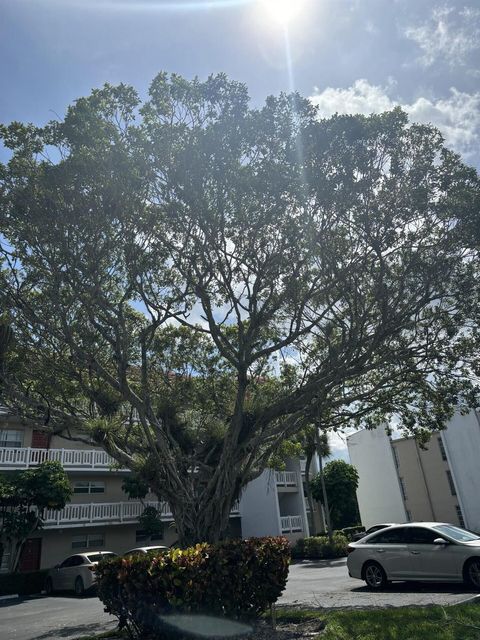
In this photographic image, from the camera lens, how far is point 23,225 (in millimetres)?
11422

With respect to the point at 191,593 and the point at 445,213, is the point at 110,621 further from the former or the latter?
the point at 445,213

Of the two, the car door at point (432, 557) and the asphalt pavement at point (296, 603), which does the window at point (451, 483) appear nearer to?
the asphalt pavement at point (296, 603)

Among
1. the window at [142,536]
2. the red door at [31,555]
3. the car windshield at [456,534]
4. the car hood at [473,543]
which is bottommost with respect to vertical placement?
the car hood at [473,543]

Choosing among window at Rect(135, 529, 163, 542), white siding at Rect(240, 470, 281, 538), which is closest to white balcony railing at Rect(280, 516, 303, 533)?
white siding at Rect(240, 470, 281, 538)

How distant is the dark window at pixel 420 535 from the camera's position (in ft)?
37.0

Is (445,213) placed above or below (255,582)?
above

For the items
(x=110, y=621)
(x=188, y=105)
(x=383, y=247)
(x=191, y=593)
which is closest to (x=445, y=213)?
(x=383, y=247)

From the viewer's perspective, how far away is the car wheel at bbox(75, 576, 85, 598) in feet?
59.9

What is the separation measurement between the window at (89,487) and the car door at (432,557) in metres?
19.4

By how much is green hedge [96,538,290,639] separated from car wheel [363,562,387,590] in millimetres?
5099

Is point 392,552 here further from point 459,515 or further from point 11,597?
point 459,515

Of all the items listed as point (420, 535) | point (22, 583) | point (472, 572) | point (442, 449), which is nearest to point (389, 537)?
point (420, 535)

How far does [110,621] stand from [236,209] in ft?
31.0

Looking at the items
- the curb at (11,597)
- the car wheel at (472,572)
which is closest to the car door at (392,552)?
the car wheel at (472,572)
